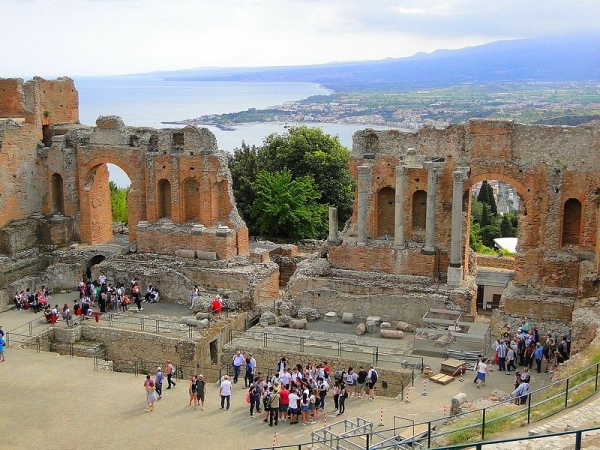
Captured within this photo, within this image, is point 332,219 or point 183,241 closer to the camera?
point 332,219

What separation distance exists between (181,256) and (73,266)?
473cm

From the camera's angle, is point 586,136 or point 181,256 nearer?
point 586,136

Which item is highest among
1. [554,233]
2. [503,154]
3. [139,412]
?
[503,154]

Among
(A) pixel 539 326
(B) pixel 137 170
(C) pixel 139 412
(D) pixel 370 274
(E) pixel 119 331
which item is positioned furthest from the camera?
(B) pixel 137 170

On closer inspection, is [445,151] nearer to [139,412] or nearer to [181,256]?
[181,256]

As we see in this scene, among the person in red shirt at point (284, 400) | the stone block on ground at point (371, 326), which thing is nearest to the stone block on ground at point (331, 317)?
the stone block on ground at point (371, 326)

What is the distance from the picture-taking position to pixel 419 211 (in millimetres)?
27828

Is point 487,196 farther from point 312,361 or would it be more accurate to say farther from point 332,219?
point 312,361

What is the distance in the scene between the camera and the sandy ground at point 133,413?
18016 mm

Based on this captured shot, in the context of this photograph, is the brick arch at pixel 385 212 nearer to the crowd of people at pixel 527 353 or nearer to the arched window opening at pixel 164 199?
the crowd of people at pixel 527 353

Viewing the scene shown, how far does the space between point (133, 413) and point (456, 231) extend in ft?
42.0

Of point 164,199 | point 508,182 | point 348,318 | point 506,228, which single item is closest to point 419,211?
point 508,182

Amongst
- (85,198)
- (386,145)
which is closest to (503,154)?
(386,145)

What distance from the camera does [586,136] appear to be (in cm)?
2438
